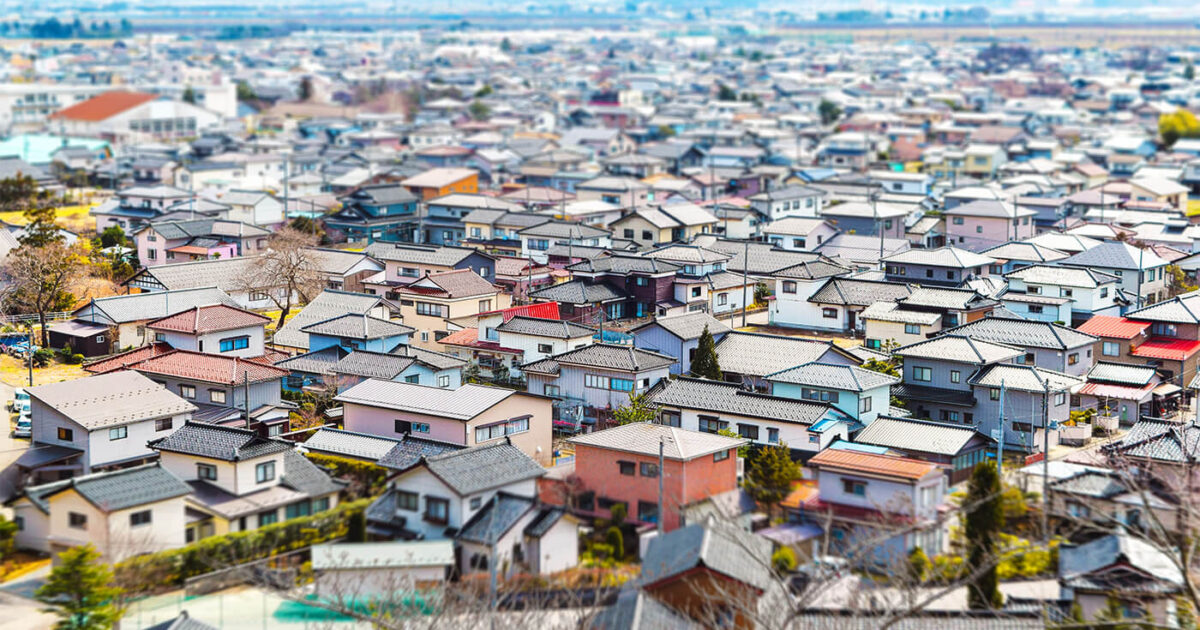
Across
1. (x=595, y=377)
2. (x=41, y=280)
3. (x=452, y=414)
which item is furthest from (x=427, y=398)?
(x=41, y=280)

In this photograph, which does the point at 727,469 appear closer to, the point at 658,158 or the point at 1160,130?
the point at 658,158

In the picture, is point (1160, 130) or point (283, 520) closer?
point (283, 520)

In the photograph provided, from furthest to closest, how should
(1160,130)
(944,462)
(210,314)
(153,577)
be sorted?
(1160,130) < (210,314) < (944,462) < (153,577)

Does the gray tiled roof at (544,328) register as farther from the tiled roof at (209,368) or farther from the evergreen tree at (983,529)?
the evergreen tree at (983,529)

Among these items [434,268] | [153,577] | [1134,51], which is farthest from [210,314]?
[1134,51]

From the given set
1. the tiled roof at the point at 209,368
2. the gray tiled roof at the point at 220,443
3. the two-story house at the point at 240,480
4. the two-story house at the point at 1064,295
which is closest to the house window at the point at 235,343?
the tiled roof at the point at 209,368

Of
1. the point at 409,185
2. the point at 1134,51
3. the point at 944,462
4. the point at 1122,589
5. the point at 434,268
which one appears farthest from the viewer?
the point at 1134,51

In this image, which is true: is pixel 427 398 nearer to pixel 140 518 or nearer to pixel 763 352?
pixel 140 518
